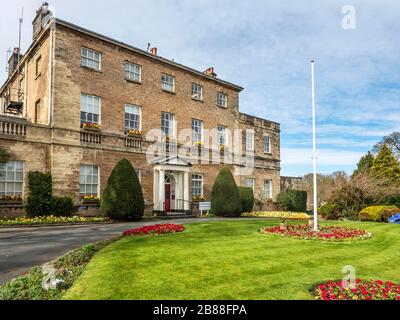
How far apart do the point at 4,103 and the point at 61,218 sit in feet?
57.7

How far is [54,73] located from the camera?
19891 millimetres

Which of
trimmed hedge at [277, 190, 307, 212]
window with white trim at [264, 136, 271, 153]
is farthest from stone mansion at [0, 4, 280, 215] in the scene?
trimmed hedge at [277, 190, 307, 212]

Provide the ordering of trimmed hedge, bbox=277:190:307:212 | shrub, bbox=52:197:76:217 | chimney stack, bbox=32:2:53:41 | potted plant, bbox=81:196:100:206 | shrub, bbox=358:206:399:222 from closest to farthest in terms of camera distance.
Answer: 1. shrub, bbox=52:197:76:217
2. potted plant, bbox=81:196:100:206
3. shrub, bbox=358:206:399:222
4. chimney stack, bbox=32:2:53:41
5. trimmed hedge, bbox=277:190:307:212

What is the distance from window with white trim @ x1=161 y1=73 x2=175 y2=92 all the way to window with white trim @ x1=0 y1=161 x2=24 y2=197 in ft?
39.2

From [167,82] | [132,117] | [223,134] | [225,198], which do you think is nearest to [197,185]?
[225,198]

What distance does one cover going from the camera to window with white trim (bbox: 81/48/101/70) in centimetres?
2152

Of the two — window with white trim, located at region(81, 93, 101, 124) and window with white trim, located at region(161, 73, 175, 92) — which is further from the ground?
window with white trim, located at region(161, 73, 175, 92)

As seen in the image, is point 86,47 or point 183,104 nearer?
point 86,47

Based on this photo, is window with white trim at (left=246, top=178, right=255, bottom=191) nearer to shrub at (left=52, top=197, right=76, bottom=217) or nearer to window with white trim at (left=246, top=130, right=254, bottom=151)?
window with white trim at (left=246, top=130, right=254, bottom=151)

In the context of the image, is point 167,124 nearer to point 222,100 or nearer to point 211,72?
point 222,100

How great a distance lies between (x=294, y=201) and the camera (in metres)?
32.8

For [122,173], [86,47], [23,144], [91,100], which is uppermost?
[86,47]
